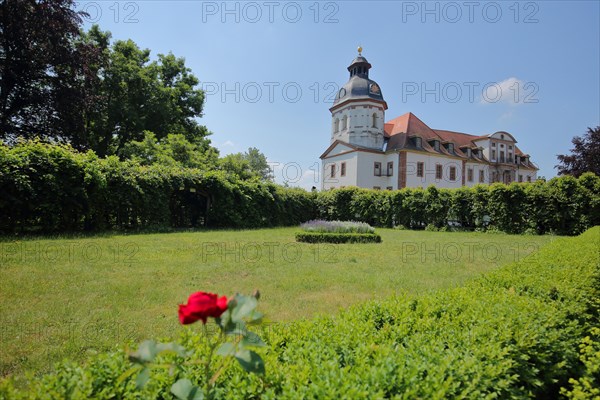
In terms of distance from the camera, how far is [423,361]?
1860 mm

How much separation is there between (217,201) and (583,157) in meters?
35.7

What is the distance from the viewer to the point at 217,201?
58.2 ft

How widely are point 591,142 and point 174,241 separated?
39642mm

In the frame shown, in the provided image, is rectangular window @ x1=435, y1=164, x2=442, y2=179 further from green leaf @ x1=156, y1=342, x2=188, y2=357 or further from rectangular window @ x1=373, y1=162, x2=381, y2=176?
green leaf @ x1=156, y1=342, x2=188, y2=357

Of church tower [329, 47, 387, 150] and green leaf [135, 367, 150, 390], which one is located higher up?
church tower [329, 47, 387, 150]

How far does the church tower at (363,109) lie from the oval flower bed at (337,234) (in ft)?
89.5

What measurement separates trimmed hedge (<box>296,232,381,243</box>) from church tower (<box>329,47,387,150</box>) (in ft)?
92.2

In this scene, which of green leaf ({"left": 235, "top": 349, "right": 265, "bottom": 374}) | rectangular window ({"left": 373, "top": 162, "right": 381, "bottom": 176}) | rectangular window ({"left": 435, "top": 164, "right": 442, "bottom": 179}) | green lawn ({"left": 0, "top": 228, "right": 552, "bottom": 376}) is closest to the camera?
green leaf ({"left": 235, "top": 349, "right": 265, "bottom": 374})

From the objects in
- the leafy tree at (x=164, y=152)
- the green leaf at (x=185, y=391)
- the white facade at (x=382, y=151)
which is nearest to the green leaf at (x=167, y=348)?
the green leaf at (x=185, y=391)

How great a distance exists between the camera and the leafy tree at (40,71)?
18031 mm

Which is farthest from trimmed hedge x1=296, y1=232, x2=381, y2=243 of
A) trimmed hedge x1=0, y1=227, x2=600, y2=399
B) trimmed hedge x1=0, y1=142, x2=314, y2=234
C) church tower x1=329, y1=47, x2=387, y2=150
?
church tower x1=329, y1=47, x2=387, y2=150

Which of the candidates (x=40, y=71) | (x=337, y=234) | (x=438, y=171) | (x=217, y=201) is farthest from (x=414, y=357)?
(x=438, y=171)

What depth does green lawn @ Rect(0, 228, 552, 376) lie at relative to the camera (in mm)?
3545

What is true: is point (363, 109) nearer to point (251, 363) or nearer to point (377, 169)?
point (377, 169)
